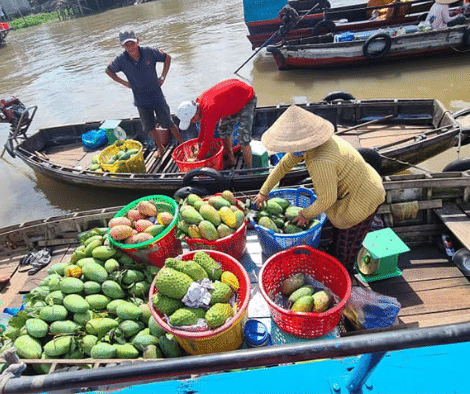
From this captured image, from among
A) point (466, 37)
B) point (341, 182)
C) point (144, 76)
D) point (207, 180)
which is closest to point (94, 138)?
point (144, 76)

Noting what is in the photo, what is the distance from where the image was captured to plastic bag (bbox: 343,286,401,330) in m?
2.81

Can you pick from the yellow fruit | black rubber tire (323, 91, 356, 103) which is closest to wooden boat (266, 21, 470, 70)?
black rubber tire (323, 91, 356, 103)

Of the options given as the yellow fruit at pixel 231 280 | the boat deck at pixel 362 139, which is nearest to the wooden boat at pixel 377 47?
the boat deck at pixel 362 139

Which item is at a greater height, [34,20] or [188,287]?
[34,20]

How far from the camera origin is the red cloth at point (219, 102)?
14.7 feet

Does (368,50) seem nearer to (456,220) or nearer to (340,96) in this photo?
(340,96)

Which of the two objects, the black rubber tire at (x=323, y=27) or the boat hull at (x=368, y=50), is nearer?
the boat hull at (x=368, y=50)

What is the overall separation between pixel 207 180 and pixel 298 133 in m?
2.55

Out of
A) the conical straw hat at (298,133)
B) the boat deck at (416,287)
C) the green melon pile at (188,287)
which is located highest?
the conical straw hat at (298,133)

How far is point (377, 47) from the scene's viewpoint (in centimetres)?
1012

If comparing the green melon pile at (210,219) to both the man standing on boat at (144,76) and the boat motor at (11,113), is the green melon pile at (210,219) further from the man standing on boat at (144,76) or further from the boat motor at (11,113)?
the boat motor at (11,113)

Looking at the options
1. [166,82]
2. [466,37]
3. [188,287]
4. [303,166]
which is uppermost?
[188,287]

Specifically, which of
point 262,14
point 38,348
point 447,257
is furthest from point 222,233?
point 262,14

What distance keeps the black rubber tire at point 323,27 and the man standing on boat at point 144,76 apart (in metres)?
8.00
